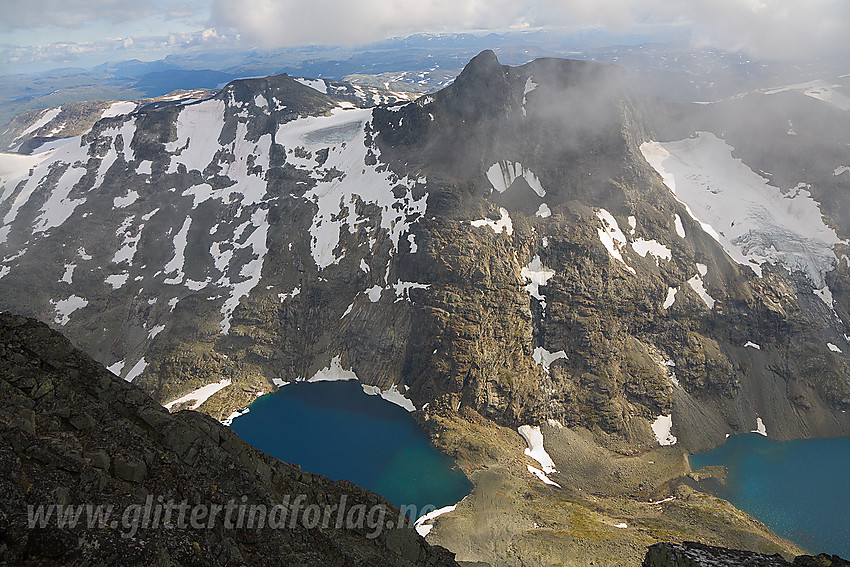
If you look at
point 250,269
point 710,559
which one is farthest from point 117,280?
point 710,559

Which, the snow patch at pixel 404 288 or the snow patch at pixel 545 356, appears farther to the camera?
the snow patch at pixel 404 288

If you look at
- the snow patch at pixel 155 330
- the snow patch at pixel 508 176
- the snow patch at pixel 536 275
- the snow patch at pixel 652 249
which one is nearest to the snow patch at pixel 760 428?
the snow patch at pixel 652 249

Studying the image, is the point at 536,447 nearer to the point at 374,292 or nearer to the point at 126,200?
the point at 374,292

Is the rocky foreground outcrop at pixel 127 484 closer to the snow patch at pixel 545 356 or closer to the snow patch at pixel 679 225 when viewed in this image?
the snow patch at pixel 545 356

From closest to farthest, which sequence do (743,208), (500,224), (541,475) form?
(541,475), (500,224), (743,208)

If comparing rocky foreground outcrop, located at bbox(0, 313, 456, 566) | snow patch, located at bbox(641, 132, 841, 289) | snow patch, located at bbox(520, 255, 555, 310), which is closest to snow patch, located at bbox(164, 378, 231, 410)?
snow patch, located at bbox(520, 255, 555, 310)

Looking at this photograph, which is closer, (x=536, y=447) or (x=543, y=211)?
(x=536, y=447)
